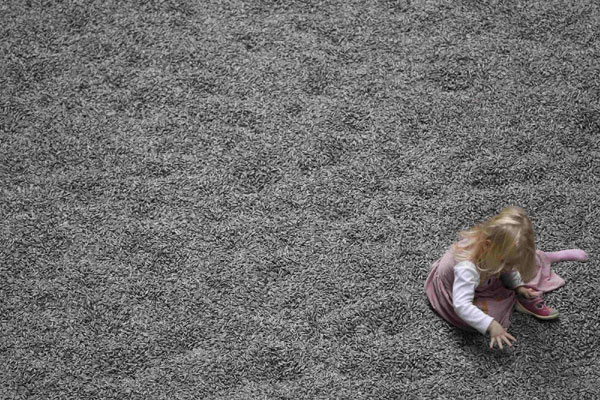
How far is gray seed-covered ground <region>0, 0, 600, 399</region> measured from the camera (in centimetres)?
155

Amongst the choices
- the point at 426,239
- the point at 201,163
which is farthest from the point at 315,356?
the point at 201,163

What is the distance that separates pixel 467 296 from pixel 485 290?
0.10 meters

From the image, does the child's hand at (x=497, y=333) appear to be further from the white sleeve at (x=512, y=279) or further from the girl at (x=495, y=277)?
the white sleeve at (x=512, y=279)

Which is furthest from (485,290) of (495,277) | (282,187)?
(282,187)

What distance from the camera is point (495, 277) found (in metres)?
1.57

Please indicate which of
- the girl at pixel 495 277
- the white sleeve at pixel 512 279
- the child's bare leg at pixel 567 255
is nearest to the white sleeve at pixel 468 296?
the girl at pixel 495 277

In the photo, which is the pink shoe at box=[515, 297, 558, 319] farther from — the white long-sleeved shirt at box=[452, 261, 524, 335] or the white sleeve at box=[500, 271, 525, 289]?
the white long-sleeved shirt at box=[452, 261, 524, 335]

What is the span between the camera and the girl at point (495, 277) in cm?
145

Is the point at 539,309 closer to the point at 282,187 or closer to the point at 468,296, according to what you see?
the point at 468,296

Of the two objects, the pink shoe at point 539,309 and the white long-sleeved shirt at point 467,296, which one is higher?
the white long-sleeved shirt at point 467,296

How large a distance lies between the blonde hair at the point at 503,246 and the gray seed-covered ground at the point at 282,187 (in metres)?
0.17

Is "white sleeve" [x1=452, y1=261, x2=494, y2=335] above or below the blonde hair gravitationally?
below

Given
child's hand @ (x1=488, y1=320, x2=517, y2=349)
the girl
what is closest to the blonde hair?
the girl

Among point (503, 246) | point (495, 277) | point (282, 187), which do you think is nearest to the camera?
point (503, 246)
